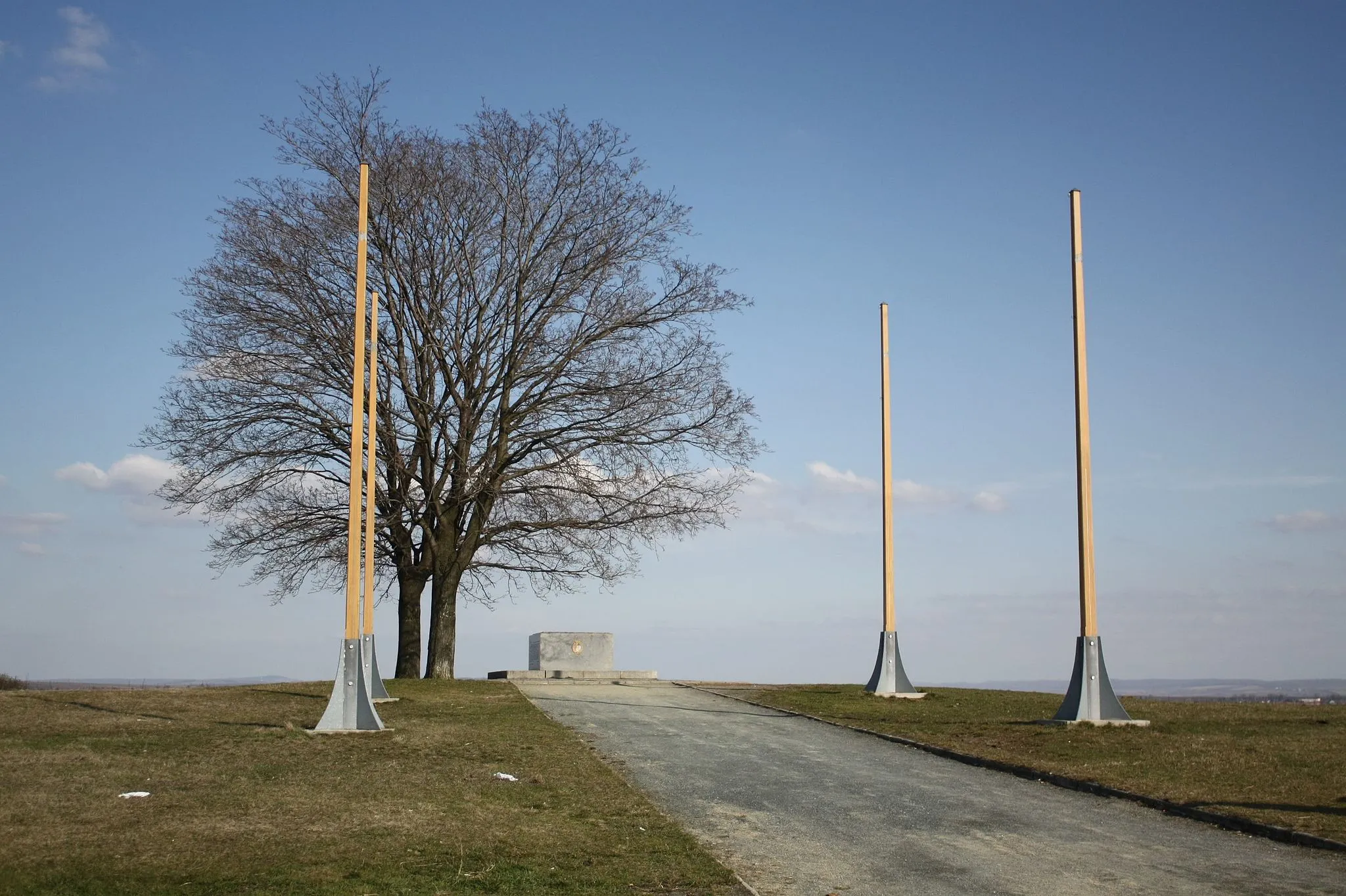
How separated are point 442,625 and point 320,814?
58.1 feet

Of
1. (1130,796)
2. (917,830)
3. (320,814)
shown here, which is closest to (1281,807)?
(1130,796)

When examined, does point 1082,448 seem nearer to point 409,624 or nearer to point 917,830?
point 917,830

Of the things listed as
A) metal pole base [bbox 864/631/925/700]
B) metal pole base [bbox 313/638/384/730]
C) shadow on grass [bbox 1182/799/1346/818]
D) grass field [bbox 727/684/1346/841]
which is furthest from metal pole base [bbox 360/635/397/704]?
shadow on grass [bbox 1182/799/1346/818]

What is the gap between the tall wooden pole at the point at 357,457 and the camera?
16.9 m

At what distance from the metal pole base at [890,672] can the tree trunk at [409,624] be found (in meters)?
10.7

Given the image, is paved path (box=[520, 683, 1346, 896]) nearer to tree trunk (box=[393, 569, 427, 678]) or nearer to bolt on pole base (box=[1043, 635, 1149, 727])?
bolt on pole base (box=[1043, 635, 1149, 727])

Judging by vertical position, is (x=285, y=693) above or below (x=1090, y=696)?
below

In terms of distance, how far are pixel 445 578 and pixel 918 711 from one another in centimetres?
1189

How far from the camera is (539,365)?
28.4m

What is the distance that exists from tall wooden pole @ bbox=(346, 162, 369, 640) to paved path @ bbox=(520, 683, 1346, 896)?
3.82m

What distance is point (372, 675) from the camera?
63.6ft

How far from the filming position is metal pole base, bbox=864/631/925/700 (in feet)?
77.8

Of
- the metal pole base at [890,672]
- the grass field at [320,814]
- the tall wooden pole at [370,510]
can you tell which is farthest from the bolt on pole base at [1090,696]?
the tall wooden pole at [370,510]

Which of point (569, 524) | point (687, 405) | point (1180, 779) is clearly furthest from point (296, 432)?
point (1180, 779)
